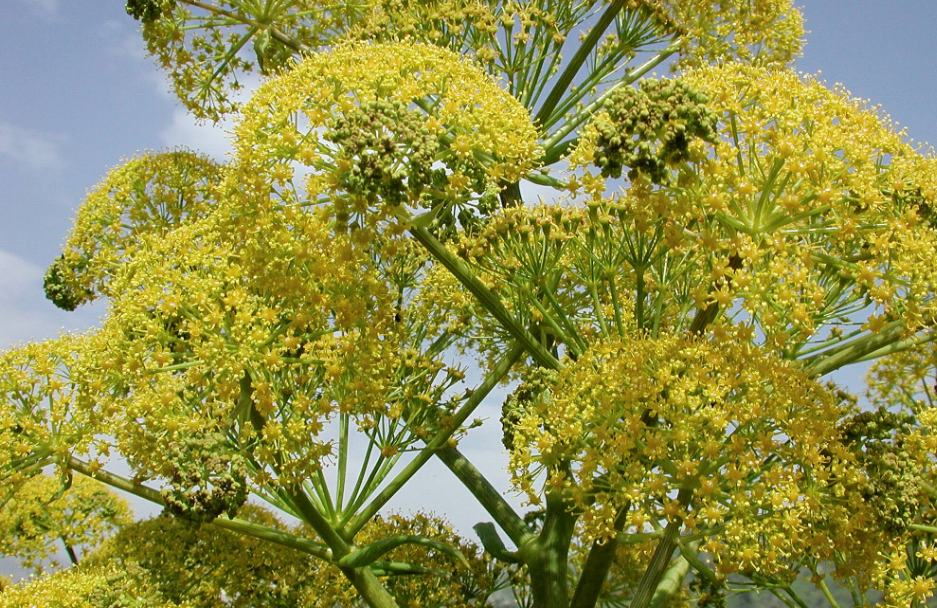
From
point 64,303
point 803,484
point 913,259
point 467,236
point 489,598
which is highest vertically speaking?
point 64,303

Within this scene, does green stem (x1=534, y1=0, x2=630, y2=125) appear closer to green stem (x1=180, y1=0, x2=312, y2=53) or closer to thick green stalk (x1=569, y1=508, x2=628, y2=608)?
green stem (x1=180, y1=0, x2=312, y2=53)

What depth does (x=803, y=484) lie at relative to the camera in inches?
145

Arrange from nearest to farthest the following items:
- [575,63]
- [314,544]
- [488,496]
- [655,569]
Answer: [655,569] → [314,544] → [488,496] → [575,63]

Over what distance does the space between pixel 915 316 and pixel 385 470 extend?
3.14m

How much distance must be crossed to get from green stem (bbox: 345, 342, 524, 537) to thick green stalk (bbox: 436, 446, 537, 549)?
0.19 meters

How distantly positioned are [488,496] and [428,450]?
2.42ft

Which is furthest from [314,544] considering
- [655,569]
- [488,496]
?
[655,569]

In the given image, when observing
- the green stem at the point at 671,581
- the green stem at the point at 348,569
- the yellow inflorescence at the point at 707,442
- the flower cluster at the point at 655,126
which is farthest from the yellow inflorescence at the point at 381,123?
the green stem at the point at 671,581

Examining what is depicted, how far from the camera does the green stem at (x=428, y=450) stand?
4.78 metres

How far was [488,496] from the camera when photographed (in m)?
5.44

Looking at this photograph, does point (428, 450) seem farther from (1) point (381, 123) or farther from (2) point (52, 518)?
(2) point (52, 518)

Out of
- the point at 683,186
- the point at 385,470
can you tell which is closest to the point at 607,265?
the point at 683,186

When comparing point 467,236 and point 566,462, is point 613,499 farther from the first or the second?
point 467,236

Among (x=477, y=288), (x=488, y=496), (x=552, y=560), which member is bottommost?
(x=552, y=560)
